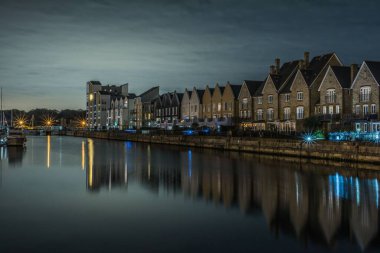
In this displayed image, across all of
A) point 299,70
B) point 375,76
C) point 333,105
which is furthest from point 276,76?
point 375,76

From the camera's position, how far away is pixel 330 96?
60281 mm

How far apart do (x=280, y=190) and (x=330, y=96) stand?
115 ft

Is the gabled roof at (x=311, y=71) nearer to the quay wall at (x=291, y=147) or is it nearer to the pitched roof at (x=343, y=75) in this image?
the pitched roof at (x=343, y=75)

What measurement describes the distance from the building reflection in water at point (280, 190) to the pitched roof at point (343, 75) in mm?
18760

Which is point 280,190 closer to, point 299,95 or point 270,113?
point 299,95

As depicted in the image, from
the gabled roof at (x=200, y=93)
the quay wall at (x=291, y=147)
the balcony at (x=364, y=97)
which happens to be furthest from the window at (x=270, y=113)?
the gabled roof at (x=200, y=93)

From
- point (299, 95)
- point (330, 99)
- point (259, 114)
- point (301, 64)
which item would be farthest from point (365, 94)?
point (259, 114)

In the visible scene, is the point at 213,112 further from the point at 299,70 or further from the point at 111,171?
the point at 111,171

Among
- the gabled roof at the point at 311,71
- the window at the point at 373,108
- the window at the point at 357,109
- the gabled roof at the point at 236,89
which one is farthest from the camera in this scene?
the gabled roof at the point at 236,89

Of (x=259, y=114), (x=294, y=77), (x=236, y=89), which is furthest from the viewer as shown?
(x=236, y=89)

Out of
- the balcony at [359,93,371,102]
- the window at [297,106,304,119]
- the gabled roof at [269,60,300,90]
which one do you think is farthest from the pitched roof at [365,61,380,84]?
the gabled roof at [269,60,300,90]

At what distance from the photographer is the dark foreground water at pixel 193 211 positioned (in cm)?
1673

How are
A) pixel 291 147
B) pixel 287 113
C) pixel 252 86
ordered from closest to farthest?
pixel 291 147 → pixel 287 113 → pixel 252 86

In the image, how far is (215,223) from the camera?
64.8 feet
